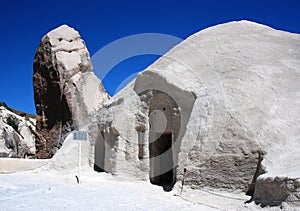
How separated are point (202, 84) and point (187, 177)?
3548 mm

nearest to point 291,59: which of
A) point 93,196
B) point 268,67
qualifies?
point 268,67

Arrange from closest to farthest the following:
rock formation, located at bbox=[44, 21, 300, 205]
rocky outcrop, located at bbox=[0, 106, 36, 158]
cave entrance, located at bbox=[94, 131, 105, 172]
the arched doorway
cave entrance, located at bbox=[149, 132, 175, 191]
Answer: rock formation, located at bbox=[44, 21, 300, 205]
the arched doorway
cave entrance, located at bbox=[149, 132, 175, 191]
cave entrance, located at bbox=[94, 131, 105, 172]
rocky outcrop, located at bbox=[0, 106, 36, 158]

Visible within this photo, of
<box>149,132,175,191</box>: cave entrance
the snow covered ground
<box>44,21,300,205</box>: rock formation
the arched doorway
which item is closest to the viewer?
the snow covered ground

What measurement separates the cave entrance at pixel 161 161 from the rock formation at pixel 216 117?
0.05 metres

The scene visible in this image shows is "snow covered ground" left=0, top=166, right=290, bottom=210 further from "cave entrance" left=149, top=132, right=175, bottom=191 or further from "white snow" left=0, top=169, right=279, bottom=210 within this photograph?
"cave entrance" left=149, top=132, right=175, bottom=191

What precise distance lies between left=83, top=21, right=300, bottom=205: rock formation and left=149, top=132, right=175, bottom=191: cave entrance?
5 centimetres

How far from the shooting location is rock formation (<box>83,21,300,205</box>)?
9.20 m

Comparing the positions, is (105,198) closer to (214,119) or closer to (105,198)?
(105,198)

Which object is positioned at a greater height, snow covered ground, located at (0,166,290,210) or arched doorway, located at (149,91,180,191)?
arched doorway, located at (149,91,180,191)

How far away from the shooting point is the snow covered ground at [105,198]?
26.4 feet

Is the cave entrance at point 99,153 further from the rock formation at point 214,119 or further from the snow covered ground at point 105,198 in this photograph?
the snow covered ground at point 105,198

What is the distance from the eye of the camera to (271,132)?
949 centimetres

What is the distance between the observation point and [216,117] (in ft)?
→ 34.5

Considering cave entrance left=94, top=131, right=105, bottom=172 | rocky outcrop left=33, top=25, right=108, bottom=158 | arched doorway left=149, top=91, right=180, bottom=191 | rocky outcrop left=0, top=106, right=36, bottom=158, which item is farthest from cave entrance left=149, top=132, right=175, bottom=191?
rocky outcrop left=0, top=106, right=36, bottom=158
